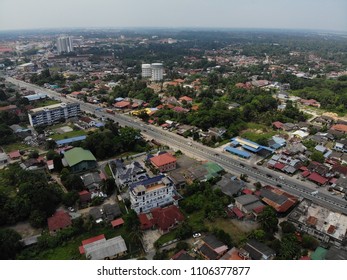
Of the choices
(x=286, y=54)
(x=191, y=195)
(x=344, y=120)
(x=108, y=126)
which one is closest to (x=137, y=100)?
(x=108, y=126)

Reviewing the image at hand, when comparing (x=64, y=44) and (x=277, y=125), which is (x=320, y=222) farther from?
(x=64, y=44)

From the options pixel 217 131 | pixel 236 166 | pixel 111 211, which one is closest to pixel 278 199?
pixel 236 166

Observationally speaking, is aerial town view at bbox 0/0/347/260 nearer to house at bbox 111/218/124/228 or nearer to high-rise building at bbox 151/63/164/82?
house at bbox 111/218/124/228

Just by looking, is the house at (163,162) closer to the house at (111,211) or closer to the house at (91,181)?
the house at (91,181)

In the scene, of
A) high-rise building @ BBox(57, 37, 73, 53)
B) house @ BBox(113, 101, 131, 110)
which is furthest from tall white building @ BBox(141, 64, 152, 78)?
high-rise building @ BBox(57, 37, 73, 53)

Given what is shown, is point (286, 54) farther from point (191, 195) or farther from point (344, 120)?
point (191, 195)
